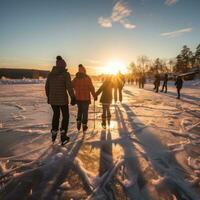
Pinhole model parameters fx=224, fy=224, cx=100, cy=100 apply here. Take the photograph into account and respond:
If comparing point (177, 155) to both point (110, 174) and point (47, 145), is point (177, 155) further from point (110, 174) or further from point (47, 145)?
point (47, 145)

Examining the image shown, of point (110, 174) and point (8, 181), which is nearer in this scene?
point (8, 181)

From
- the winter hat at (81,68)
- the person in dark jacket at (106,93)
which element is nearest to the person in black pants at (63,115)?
the winter hat at (81,68)

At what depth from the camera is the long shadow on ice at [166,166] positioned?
306cm

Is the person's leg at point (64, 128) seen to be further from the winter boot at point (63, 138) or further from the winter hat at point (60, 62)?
the winter hat at point (60, 62)

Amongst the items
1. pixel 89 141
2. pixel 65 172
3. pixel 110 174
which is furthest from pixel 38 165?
pixel 89 141

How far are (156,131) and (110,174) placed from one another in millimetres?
3115

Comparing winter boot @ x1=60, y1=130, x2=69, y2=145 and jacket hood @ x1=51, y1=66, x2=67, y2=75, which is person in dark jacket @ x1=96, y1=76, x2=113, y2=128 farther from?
jacket hood @ x1=51, y1=66, x2=67, y2=75

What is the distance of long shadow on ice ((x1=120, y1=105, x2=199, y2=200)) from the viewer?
3.06 m

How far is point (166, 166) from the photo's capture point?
388cm

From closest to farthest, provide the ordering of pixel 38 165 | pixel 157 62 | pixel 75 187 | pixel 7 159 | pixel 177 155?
pixel 75 187
pixel 38 165
pixel 7 159
pixel 177 155
pixel 157 62

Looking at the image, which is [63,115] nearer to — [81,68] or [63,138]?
[63,138]

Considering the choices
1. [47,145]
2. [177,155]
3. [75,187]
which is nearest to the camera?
[75,187]

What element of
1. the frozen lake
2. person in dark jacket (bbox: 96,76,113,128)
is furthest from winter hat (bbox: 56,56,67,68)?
person in dark jacket (bbox: 96,76,113,128)

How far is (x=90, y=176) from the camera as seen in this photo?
136 inches
